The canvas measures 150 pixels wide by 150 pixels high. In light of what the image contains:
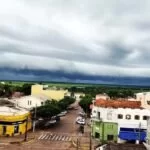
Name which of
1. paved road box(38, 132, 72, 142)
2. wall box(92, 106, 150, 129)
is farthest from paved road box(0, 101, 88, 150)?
wall box(92, 106, 150, 129)

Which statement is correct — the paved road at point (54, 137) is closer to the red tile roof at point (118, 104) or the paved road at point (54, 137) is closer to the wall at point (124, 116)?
the wall at point (124, 116)


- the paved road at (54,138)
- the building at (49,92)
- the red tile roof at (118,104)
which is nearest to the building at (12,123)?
the paved road at (54,138)

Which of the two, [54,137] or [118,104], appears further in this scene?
[118,104]

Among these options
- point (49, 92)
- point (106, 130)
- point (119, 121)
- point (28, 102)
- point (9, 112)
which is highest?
point (49, 92)

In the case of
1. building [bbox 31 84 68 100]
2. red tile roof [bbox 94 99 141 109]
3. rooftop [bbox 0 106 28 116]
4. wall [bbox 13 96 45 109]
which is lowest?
rooftop [bbox 0 106 28 116]

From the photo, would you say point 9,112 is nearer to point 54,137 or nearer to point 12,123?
point 12,123

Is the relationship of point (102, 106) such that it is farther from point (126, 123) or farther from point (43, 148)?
point (43, 148)

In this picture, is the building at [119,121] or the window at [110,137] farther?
the window at [110,137]

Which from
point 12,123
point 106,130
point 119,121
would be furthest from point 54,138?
point 119,121

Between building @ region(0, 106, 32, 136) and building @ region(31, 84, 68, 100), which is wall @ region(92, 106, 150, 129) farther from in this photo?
building @ region(31, 84, 68, 100)
